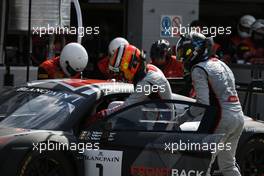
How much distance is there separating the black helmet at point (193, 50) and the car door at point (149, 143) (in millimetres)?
472

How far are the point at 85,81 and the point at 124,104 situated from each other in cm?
69

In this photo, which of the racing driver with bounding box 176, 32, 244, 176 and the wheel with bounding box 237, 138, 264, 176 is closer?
the racing driver with bounding box 176, 32, 244, 176

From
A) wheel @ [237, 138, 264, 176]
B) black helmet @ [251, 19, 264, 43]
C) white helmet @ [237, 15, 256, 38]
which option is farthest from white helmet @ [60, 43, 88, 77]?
white helmet @ [237, 15, 256, 38]

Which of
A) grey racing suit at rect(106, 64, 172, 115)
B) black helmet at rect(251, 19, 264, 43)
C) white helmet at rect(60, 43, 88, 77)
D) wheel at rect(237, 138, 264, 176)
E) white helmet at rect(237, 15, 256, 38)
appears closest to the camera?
grey racing suit at rect(106, 64, 172, 115)

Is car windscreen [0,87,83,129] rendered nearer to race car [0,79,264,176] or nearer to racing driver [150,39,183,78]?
race car [0,79,264,176]

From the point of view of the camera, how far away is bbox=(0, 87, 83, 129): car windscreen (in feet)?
23.1

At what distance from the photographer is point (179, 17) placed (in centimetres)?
1603

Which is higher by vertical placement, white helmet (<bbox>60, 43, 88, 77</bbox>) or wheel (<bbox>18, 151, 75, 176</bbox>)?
white helmet (<bbox>60, 43, 88, 77</bbox>)

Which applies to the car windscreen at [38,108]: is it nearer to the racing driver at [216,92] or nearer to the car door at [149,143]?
the car door at [149,143]

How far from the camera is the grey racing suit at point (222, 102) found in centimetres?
704

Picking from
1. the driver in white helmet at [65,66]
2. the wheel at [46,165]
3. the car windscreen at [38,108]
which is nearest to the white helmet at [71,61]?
the driver in white helmet at [65,66]

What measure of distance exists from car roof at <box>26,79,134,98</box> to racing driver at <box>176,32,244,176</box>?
697 millimetres

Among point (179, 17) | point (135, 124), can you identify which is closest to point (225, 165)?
point (135, 124)

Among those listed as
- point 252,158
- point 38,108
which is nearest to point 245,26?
point 252,158
